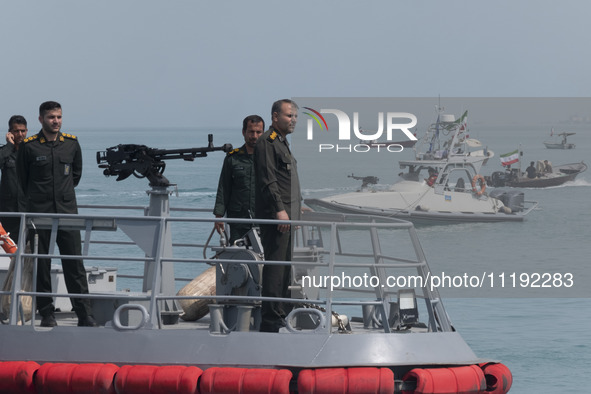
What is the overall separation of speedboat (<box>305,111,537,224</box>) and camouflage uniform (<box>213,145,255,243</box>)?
49464 mm

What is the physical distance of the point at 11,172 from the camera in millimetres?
10273

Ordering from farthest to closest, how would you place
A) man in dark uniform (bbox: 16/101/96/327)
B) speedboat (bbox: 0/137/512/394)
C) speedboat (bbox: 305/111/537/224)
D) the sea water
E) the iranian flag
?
1. the iranian flag
2. speedboat (bbox: 305/111/537/224)
3. the sea water
4. man in dark uniform (bbox: 16/101/96/327)
5. speedboat (bbox: 0/137/512/394)

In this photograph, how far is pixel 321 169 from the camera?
4363 inches

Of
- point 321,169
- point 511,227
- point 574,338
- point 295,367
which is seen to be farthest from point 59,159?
point 321,169

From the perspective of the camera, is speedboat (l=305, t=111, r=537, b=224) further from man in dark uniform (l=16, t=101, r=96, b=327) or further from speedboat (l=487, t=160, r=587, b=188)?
man in dark uniform (l=16, t=101, r=96, b=327)

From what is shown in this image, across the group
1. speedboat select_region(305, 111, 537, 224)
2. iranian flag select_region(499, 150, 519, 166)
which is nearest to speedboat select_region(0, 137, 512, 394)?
speedboat select_region(305, 111, 537, 224)

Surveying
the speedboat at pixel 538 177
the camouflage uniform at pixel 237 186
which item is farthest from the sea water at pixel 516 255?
the camouflage uniform at pixel 237 186

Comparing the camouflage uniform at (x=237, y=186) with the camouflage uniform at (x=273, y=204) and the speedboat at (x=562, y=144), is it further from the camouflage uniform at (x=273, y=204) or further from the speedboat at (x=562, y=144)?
the speedboat at (x=562, y=144)

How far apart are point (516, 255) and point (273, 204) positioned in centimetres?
5028

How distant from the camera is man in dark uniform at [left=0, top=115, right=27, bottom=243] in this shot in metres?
10.1

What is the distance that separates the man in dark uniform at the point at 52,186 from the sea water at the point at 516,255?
10.2 meters

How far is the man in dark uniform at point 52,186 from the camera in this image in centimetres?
856

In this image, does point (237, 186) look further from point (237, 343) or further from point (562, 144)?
point (562, 144)

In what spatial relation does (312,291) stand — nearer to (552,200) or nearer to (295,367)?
(295,367)
